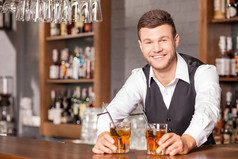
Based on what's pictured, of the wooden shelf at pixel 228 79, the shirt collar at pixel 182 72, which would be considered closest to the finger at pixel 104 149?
the shirt collar at pixel 182 72

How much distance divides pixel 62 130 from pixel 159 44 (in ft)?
8.49

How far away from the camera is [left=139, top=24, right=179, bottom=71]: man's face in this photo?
1845mm

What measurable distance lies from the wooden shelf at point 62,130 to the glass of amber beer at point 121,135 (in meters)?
2.43

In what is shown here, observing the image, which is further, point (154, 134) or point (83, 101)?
point (83, 101)

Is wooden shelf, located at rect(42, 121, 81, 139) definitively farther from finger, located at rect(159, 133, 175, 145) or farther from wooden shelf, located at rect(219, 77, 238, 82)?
finger, located at rect(159, 133, 175, 145)

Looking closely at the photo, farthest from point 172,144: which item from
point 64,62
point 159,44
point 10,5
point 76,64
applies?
point 64,62

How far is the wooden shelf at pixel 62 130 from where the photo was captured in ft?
13.4

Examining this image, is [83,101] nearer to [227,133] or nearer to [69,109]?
[69,109]

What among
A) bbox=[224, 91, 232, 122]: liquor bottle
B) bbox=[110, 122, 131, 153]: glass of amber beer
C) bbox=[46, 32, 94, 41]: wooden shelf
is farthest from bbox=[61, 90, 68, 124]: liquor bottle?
bbox=[110, 122, 131, 153]: glass of amber beer

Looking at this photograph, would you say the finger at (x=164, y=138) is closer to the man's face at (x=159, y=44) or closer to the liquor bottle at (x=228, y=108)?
the man's face at (x=159, y=44)

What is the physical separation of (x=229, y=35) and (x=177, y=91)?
1.33 m

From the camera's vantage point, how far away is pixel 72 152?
5.51 feet

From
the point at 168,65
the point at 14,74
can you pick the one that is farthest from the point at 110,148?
the point at 14,74

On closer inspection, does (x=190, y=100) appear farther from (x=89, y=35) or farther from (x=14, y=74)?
(x=14, y=74)
